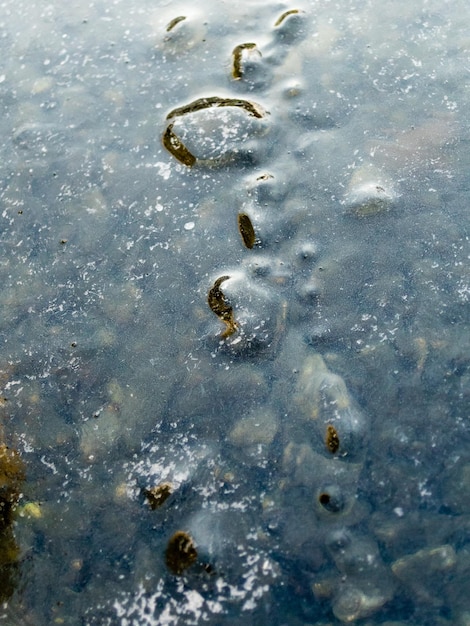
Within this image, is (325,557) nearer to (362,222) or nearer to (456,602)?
(456,602)

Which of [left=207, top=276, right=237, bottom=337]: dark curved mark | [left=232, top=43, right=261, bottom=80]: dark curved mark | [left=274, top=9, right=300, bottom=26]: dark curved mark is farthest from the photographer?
[left=274, top=9, right=300, bottom=26]: dark curved mark

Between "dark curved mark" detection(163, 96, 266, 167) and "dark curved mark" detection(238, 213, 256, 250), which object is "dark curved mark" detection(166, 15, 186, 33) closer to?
"dark curved mark" detection(163, 96, 266, 167)

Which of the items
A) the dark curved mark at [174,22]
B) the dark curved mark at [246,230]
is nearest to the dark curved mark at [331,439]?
the dark curved mark at [246,230]

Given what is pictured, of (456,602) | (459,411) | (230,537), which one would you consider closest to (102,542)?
(230,537)

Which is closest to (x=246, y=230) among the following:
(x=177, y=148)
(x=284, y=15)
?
(x=177, y=148)

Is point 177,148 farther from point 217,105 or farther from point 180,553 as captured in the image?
point 180,553

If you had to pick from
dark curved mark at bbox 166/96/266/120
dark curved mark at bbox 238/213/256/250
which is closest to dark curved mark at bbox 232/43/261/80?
dark curved mark at bbox 166/96/266/120

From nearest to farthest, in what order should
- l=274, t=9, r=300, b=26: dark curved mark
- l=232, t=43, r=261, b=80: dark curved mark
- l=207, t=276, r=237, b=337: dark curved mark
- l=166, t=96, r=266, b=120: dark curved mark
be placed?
1. l=207, t=276, r=237, b=337: dark curved mark
2. l=166, t=96, r=266, b=120: dark curved mark
3. l=232, t=43, r=261, b=80: dark curved mark
4. l=274, t=9, r=300, b=26: dark curved mark
